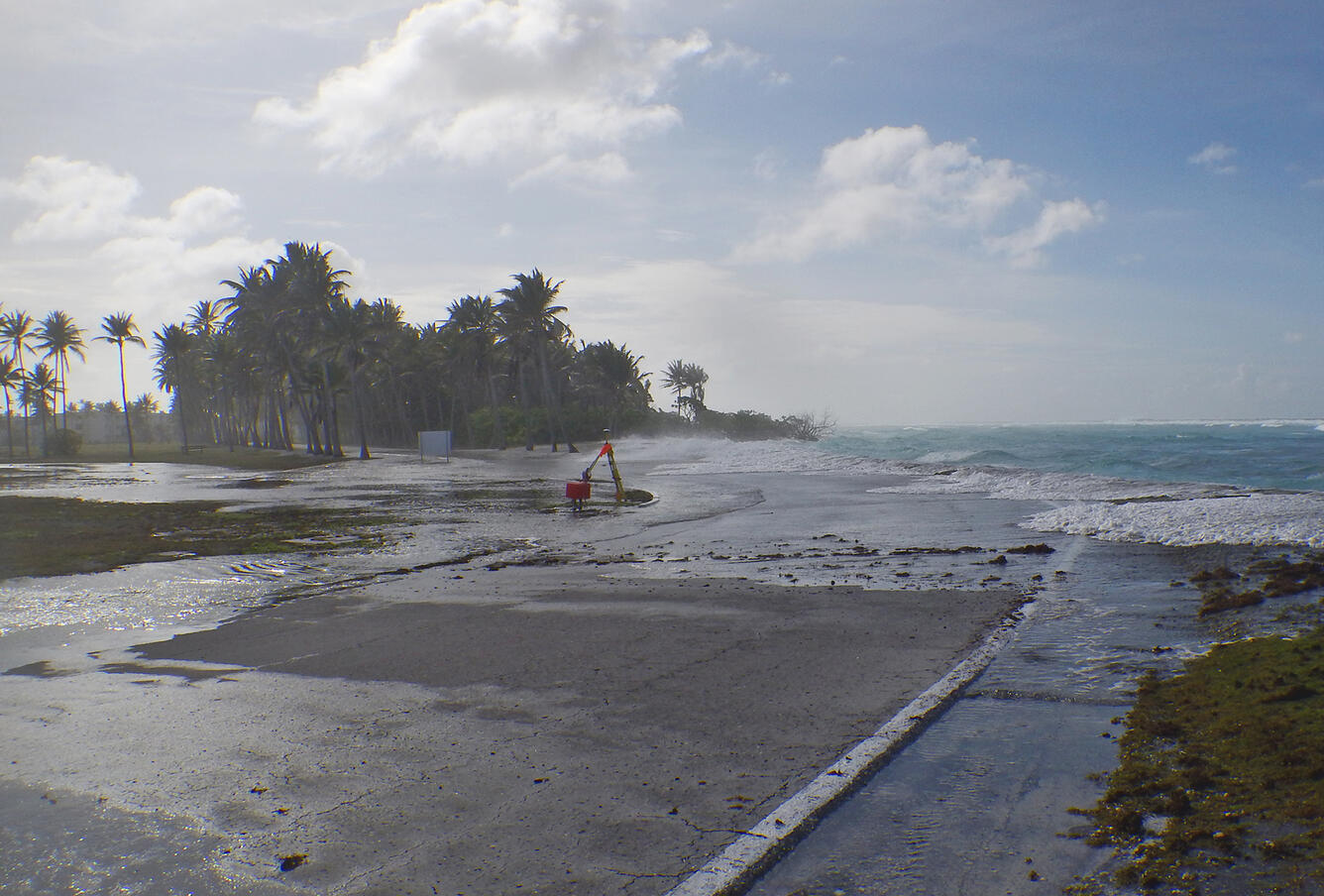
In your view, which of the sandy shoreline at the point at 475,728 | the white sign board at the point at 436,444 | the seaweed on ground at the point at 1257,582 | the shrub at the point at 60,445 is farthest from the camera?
the shrub at the point at 60,445

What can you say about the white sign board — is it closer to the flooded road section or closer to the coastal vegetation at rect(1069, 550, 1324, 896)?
the flooded road section

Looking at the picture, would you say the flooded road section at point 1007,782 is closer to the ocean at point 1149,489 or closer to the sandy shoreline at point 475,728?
the sandy shoreline at point 475,728

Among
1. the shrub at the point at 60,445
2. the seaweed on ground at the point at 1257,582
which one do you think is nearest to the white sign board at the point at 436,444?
the seaweed on ground at the point at 1257,582

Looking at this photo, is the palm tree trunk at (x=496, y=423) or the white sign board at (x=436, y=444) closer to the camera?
the white sign board at (x=436, y=444)

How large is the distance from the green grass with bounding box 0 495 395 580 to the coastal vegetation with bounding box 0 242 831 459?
4065cm

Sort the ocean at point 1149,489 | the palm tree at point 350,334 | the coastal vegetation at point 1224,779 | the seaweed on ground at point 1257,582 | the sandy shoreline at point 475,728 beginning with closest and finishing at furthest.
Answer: the coastal vegetation at point 1224,779 → the sandy shoreline at point 475,728 → the seaweed on ground at point 1257,582 → the ocean at point 1149,489 → the palm tree at point 350,334

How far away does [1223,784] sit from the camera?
12.5 ft

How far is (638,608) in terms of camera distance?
8.41 meters

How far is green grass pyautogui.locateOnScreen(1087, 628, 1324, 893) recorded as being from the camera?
122 inches

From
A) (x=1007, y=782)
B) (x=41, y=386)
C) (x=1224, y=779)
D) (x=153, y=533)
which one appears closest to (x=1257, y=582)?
(x=1224, y=779)

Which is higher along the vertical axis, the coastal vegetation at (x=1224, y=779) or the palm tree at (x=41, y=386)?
the palm tree at (x=41, y=386)

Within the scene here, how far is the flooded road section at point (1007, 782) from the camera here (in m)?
3.20

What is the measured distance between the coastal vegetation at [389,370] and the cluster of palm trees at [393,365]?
0.14m

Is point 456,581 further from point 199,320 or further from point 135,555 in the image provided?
point 199,320
